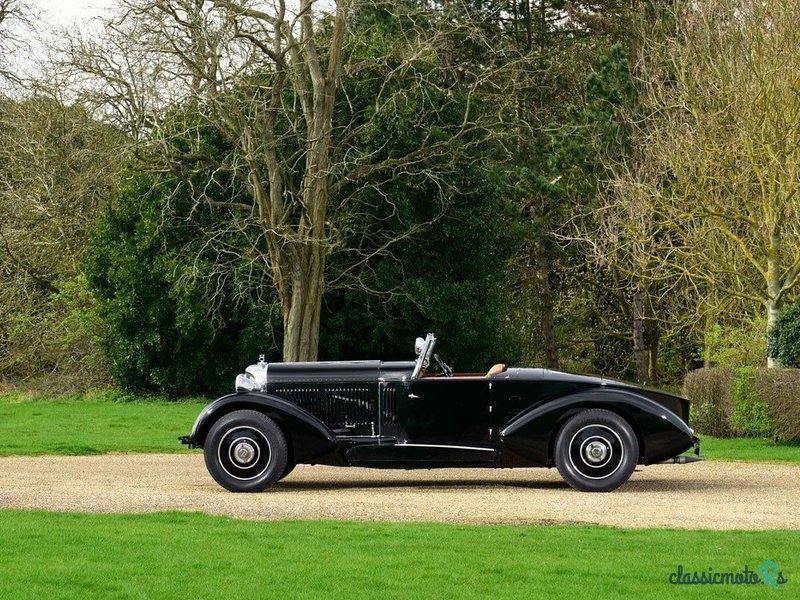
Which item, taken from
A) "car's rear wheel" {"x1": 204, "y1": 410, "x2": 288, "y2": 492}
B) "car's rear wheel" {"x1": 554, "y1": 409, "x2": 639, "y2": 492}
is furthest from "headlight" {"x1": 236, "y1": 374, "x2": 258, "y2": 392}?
"car's rear wheel" {"x1": 554, "y1": 409, "x2": 639, "y2": 492}

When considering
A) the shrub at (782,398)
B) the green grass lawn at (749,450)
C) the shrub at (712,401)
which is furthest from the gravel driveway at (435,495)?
the shrub at (712,401)

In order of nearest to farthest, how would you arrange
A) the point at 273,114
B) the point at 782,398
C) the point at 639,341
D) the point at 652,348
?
the point at 782,398, the point at 273,114, the point at 639,341, the point at 652,348

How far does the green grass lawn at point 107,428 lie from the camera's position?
17.6 metres

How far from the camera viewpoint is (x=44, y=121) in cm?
3572

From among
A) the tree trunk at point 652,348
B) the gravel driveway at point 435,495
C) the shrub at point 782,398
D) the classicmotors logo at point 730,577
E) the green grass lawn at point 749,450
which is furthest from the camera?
the tree trunk at point 652,348

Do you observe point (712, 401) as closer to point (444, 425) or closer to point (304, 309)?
point (444, 425)

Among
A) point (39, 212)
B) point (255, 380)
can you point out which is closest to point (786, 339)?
point (255, 380)

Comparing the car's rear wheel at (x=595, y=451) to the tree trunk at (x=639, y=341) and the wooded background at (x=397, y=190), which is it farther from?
the tree trunk at (x=639, y=341)

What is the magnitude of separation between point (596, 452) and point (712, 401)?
8009 millimetres

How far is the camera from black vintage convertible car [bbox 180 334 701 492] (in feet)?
40.4

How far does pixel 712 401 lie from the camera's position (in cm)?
1980

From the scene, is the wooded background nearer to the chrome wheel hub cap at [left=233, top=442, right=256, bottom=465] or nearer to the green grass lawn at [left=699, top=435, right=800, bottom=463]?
the green grass lawn at [left=699, top=435, right=800, bottom=463]

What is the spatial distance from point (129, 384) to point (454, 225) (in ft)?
30.6

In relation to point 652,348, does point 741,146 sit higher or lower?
higher
